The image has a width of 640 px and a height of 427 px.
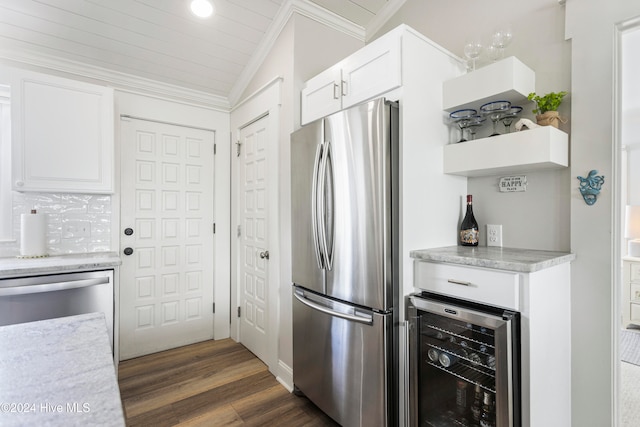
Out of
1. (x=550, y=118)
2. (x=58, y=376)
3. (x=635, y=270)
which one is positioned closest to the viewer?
(x=58, y=376)

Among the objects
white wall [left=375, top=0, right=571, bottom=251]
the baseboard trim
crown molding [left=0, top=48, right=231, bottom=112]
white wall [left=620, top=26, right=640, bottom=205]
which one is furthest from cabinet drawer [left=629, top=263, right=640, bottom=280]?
crown molding [left=0, top=48, right=231, bottom=112]

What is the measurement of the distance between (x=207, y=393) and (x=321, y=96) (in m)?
2.27

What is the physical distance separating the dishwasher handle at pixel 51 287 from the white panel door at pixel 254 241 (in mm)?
1148

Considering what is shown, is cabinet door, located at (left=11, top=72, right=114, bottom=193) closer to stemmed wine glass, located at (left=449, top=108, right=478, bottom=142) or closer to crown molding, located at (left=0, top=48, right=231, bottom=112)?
crown molding, located at (left=0, top=48, right=231, bottom=112)

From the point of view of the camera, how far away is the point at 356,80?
1971 millimetres

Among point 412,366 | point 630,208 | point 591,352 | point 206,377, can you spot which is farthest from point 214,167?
point 630,208

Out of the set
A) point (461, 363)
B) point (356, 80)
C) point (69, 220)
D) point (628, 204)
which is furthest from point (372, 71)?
point (628, 204)

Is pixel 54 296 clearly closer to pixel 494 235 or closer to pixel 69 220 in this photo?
pixel 69 220

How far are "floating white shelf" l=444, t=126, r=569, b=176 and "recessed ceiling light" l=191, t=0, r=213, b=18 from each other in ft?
6.35

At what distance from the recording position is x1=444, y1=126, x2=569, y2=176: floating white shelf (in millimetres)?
1582

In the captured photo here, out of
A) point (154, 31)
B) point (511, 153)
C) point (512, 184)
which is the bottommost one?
point (512, 184)

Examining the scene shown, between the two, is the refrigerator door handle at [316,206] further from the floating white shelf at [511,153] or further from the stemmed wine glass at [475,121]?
the stemmed wine glass at [475,121]

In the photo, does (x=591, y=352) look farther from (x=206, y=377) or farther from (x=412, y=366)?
(x=206, y=377)

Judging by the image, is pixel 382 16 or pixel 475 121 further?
pixel 382 16
